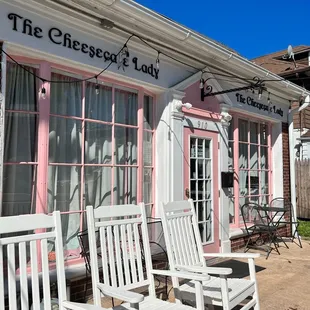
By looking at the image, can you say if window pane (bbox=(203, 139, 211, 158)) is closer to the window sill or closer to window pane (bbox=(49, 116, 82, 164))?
the window sill

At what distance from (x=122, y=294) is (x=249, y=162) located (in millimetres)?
5031

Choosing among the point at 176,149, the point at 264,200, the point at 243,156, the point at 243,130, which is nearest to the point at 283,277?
the point at 176,149

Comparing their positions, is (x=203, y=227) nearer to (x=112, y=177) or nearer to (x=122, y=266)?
(x=112, y=177)

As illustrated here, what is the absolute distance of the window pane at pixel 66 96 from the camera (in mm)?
3605

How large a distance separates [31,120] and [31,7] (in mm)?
1045

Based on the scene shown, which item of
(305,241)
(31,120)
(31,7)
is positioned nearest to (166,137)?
(31,120)

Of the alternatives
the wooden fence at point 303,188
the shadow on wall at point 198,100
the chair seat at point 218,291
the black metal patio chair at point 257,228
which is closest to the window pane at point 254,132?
the black metal patio chair at point 257,228

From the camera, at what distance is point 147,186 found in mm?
4621

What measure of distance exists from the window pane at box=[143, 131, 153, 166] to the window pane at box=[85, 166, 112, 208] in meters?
0.66

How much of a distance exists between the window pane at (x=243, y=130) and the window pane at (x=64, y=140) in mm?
3636

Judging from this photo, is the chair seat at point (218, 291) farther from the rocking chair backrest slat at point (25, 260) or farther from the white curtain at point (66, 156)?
the white curtain at point (66, 156)

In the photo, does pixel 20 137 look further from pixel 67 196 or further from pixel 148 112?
pixel 148 112

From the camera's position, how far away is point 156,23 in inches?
160

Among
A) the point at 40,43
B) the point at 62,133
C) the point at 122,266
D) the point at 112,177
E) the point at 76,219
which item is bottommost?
the point at 122,266
